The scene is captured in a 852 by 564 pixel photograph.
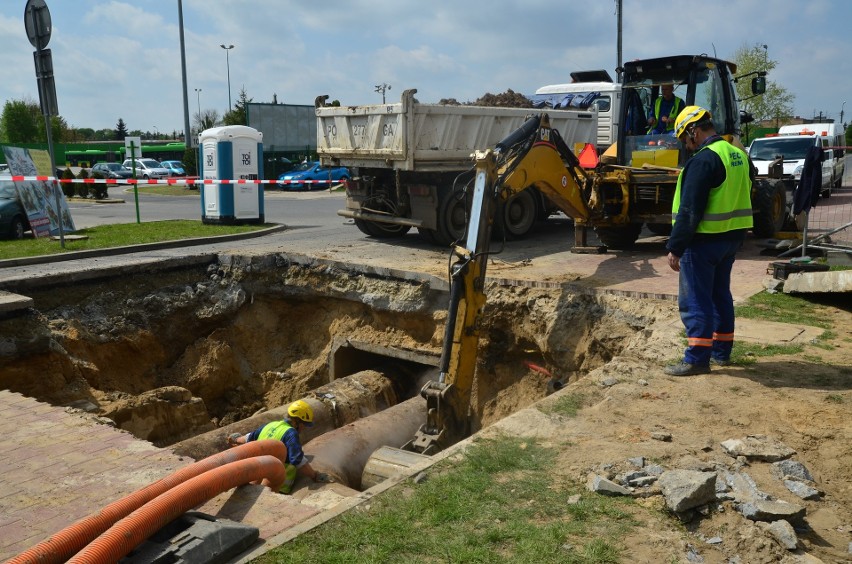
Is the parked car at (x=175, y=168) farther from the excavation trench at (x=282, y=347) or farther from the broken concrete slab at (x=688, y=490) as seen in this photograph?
the broken concrete slab at (x=688, y=490)

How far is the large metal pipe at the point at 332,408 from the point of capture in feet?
22.6

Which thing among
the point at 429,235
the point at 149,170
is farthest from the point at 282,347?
the point at 149,170

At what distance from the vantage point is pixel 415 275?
384 inches

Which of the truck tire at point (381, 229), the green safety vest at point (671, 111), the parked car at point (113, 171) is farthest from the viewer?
the parked car at point (113, 171)

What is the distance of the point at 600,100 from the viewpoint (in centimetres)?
1769

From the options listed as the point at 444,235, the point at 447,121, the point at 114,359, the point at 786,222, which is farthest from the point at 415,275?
the point at 786,222

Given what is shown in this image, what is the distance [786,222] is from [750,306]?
19.9 feet

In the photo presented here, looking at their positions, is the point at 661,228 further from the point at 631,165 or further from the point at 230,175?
the point at 230,175

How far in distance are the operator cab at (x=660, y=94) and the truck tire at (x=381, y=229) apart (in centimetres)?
411

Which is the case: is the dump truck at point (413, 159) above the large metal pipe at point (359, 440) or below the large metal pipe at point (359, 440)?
above

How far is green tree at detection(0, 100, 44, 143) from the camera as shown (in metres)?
61.6

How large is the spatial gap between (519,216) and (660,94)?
3304mm

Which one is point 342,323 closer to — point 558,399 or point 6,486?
point 558,399

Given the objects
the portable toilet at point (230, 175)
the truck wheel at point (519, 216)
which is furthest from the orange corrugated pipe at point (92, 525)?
the portable toilet at point (230, 175)
